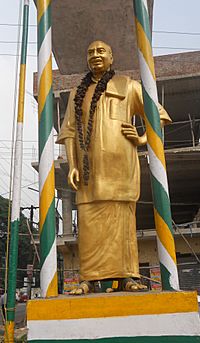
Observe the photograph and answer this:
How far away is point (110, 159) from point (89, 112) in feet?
1.41

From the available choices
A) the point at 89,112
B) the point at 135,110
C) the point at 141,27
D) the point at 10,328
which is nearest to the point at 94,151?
the point at 89,112

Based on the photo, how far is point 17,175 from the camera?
633 centimetres

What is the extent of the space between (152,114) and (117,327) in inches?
51.9

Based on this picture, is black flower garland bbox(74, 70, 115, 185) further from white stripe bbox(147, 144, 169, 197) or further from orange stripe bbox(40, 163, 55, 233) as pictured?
white stripe bbox(147, 144, 169, 197)

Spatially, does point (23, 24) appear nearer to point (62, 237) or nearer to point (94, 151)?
point (94, 151)

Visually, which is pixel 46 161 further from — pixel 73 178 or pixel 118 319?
pixel 118 319

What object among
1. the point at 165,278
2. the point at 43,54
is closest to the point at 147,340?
the point at 165,278

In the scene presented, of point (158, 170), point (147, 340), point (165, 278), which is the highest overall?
point (158, 170)

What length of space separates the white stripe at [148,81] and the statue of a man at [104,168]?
1.08ft

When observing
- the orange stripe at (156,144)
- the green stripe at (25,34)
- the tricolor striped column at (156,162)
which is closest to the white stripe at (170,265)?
the tricolor striped column at (156,162)

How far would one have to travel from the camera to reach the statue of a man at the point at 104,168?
2.52 meters

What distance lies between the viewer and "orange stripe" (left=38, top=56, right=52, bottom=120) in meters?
2.52

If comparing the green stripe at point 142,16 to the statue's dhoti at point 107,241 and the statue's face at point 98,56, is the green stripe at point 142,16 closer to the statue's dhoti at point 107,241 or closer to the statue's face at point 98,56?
the statue's face at point 98,56

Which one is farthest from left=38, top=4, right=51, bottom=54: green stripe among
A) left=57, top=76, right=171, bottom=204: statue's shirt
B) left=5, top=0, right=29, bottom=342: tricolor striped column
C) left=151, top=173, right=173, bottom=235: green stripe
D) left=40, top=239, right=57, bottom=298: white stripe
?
left=5, top=0, right=29, bottom=342: tricolor striped column
